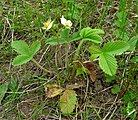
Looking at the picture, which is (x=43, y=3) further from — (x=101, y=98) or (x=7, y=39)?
(x=101, y=98)

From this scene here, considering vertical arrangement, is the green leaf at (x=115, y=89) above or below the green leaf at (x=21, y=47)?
below

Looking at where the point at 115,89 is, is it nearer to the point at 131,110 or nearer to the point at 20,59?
the point at 131,110

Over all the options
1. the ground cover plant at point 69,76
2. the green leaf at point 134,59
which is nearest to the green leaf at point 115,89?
the ground cover plant at point 69,76

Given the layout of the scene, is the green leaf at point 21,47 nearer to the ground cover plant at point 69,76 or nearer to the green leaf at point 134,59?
the ground cover plant at point 69,76

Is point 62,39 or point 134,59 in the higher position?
point 62,39

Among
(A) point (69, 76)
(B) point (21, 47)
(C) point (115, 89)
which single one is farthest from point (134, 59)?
(B) point (21, 47)

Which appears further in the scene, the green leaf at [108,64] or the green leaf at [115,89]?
the green leaf at [115,89]

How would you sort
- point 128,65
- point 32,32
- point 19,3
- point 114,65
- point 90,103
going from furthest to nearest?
point 19,3
point 32,32
point 128,65
point 90,103
point 114,65

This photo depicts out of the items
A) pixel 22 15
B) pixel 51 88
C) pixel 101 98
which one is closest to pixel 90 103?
pixel 101 98
